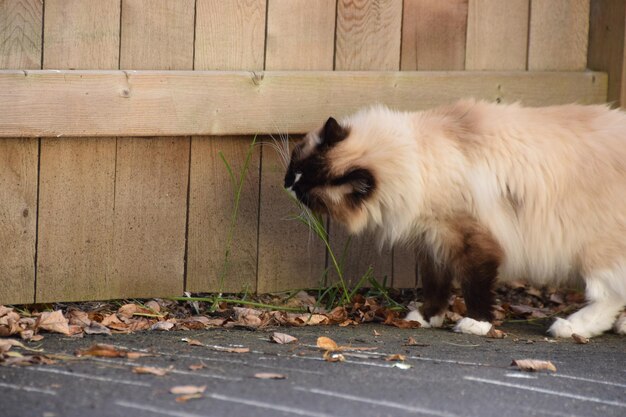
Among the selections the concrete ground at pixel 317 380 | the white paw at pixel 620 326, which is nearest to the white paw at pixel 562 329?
the concrete ground at pixel 317 380

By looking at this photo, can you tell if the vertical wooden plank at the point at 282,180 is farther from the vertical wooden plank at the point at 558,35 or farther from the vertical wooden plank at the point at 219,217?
the vertical wooden plank at the point at 558,35

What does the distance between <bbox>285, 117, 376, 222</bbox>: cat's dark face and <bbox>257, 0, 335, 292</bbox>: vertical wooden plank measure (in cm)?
42

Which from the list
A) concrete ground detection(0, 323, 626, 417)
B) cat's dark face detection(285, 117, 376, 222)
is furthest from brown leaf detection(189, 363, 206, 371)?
cat's dark face detection(285, 117, 376, 222)

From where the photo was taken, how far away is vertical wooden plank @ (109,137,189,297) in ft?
17.8

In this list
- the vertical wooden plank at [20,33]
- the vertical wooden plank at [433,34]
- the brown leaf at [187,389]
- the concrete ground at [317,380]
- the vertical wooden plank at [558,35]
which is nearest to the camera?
the concrete ground at [317,380]

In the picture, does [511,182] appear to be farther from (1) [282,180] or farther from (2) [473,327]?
(1) [282,180]

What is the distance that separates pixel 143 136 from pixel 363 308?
164cm

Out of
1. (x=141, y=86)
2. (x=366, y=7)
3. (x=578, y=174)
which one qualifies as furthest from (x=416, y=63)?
(x=141, y=86)

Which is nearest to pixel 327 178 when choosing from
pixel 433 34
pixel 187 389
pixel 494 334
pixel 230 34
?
pixel 230 34

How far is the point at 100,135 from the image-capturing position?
17.1 feet

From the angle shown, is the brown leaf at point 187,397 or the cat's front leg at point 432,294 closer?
Answer: the brown leaf at point 187,397

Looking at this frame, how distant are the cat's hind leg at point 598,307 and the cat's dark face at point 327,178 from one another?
1.31 m

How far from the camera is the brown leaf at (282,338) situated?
15.9ft

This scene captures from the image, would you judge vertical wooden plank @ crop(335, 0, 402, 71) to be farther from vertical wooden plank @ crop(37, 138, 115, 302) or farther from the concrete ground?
the concrete ground
